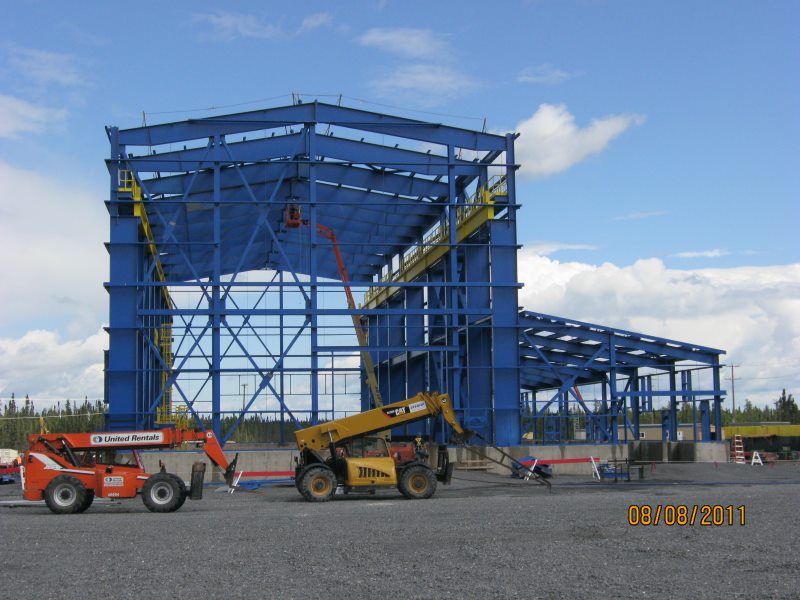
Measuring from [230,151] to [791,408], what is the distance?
8933 cm

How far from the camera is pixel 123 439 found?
23.4m

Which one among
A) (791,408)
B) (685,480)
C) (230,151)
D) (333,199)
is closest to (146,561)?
(685,480)

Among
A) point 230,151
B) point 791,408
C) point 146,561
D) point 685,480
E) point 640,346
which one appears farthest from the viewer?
point 791,408

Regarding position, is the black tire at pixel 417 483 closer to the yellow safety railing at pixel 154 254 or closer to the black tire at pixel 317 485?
the black tire at pixel 317 485

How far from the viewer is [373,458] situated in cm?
2583

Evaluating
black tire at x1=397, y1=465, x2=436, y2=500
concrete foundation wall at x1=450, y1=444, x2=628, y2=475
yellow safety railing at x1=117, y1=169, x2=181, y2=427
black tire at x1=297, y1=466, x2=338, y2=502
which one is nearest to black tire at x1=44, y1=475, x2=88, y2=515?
black tire at x1=297, y1=466, x2=338, y2=502

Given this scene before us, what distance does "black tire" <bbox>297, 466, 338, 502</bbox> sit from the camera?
82.6 ft

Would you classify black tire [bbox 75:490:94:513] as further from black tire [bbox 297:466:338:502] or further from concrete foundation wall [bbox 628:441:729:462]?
concrete foundation wall [bbox 628:441:729:462]

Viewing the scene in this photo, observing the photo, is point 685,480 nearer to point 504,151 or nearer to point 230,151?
point 504,151

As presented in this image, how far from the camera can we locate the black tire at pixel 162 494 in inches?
899
